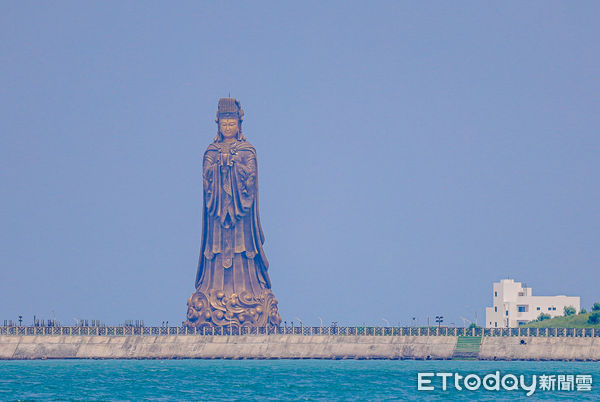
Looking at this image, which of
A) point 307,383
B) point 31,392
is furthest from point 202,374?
point 31,392

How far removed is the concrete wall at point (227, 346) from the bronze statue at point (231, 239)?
3666 millimetres

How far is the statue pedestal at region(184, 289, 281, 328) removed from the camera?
18500 centimetres

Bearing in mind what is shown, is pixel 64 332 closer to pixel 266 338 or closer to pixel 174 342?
pixel 174 342

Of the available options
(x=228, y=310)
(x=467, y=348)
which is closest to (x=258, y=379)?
(x=467, y=348)

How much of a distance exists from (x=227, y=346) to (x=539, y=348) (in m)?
37.0

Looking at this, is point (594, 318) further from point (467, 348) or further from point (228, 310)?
point (228, 310)

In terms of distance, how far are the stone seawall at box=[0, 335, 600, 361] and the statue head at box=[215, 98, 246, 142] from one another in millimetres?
24960

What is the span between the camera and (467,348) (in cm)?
17800

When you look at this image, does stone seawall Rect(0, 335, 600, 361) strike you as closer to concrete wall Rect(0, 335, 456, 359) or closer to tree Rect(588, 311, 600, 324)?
concrete wall Rect(0, 335, 456, 359)

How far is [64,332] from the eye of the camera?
183875mm

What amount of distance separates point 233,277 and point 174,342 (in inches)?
425

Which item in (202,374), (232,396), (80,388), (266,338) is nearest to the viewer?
(232,396)

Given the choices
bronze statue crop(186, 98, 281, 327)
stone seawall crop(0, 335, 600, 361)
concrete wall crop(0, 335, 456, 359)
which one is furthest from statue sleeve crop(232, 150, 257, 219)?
concrete wall crop(0, 335, 456, 359)

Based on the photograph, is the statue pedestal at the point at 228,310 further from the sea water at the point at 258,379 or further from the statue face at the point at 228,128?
the statue face at the point at 228,128
